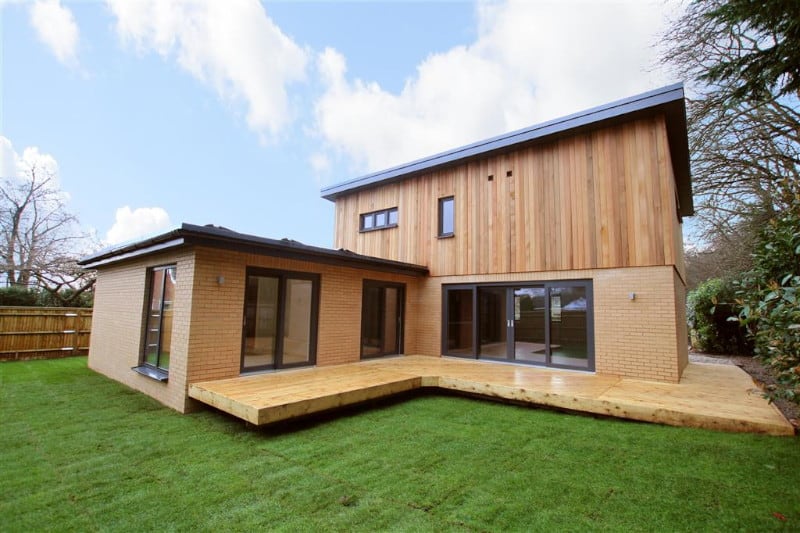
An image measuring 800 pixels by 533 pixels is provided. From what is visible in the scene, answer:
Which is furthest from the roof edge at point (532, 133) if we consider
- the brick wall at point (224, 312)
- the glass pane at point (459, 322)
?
the brick wall at point (224, 312)

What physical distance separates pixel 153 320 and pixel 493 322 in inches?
271

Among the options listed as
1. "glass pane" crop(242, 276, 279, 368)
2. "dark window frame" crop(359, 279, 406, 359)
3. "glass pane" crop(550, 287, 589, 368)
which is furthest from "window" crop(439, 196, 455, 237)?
"glass pane" crop(242, 276, 279, 368)

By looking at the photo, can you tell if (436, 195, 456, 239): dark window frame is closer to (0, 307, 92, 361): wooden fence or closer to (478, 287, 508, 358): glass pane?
(478, 287, 508, 358): glass pane

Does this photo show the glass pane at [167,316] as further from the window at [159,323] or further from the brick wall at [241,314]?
the brick wall at [241,314]

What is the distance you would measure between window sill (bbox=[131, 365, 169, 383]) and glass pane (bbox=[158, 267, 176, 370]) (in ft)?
0.35

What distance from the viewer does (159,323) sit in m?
6.25

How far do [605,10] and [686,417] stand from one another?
8957 millimetres

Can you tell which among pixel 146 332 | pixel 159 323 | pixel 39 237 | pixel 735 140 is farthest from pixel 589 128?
pixel 39 237

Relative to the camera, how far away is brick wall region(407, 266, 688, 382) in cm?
626

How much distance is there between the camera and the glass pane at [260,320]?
6.05 m

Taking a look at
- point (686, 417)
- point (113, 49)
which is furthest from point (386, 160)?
point (686, 417)

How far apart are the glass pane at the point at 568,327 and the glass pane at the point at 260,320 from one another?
552 centimetres

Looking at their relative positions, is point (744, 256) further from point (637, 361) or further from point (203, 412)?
point (203, 412)

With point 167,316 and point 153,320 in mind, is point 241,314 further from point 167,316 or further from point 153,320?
point 153,320
